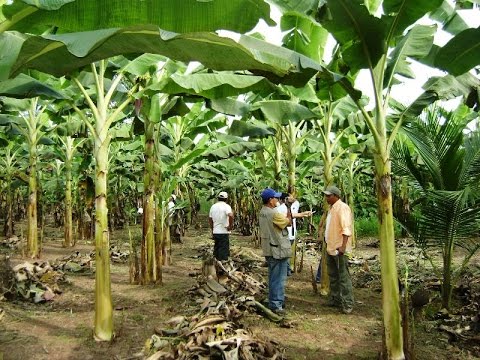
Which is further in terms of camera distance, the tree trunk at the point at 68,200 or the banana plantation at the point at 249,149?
the tree trunk at the point at 68,200

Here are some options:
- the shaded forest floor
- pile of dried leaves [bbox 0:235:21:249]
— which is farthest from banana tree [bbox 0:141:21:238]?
the shaded forest floor

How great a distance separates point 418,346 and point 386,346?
3.60 feet

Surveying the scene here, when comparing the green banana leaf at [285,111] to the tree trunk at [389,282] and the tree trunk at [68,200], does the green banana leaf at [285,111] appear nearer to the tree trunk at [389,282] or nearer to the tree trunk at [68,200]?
the tree trunk at [389,282]

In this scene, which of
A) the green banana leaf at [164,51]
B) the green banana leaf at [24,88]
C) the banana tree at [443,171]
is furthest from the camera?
A: the banana tree at [443,171]

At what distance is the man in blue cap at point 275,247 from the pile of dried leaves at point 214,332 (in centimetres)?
34

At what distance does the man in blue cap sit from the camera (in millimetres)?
5867

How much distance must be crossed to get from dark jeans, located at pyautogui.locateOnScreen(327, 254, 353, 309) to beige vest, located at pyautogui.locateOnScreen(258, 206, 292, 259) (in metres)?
0.77

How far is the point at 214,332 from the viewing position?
4.35 m

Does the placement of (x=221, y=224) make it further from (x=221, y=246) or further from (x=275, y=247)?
(x=275, y=247)

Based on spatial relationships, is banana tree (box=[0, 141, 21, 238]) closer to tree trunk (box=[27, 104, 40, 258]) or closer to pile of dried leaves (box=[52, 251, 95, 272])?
tree trunk (box=[27, 104, 40, 258])

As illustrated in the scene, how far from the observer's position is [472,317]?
546 centimetres

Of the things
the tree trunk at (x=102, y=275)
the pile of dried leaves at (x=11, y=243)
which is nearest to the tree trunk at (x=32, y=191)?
the pile of dried leaves at (x=11, y=243)

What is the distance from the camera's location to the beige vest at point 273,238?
586 cm

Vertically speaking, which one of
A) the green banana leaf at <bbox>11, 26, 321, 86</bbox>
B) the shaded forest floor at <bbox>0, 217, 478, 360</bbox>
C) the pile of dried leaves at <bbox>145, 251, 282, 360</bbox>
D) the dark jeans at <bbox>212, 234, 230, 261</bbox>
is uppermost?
the green banana leaf at <bbox>11, 26, 321, 86</bbox>
